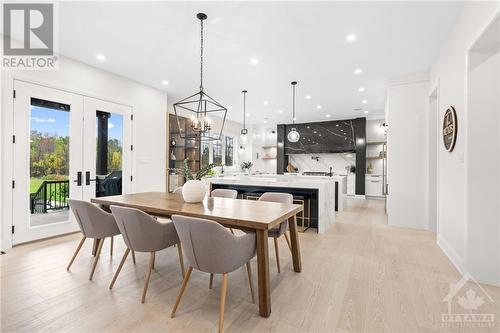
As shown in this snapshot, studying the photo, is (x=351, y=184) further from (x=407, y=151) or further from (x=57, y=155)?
(x=57, y=155)

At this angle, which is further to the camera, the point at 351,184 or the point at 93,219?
the point at 351,184

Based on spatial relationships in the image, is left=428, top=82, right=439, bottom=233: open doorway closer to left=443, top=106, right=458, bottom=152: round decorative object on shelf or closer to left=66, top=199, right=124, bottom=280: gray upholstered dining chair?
left=443, top=106, right=458, bottom=152: round decorative object on shelf

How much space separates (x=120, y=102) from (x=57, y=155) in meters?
1.45

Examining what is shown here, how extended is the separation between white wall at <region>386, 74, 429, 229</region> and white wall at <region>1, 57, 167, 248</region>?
4845 mm

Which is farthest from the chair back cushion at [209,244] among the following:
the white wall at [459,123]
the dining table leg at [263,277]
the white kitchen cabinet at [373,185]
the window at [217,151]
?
the white kitchen cabinet at [373,185]

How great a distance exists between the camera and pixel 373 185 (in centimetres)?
839

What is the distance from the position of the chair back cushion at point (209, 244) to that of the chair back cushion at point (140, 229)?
444 mm

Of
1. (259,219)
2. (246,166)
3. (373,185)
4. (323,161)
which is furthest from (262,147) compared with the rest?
(259,219)

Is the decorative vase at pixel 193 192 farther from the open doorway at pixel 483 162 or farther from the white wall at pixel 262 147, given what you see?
the white wall at pixel 262 147

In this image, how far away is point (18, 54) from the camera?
11.1 ft

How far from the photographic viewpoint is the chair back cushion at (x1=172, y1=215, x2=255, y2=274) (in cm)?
166

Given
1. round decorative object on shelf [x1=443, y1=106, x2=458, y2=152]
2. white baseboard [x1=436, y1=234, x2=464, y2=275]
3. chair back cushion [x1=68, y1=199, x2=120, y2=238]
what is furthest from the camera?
round decorative object on shelf [x1=443, y1=106, x2=458, y2=152]

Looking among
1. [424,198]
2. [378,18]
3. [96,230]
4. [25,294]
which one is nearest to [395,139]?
[424,198]

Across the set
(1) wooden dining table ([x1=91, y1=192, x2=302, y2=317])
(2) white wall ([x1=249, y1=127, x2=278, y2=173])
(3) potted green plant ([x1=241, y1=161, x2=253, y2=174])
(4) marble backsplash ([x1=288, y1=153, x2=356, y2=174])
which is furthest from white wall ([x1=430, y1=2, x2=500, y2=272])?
(2) white wall ([x1=249, y1=127, x2=278, y2=173])
